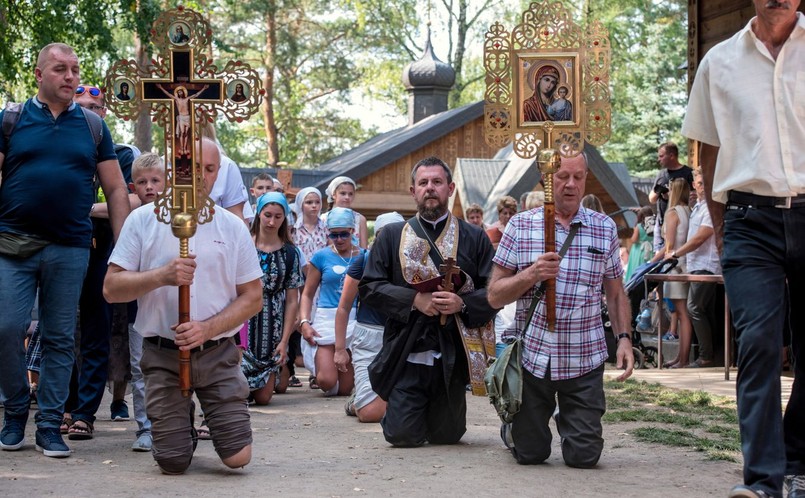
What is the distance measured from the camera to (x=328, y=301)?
11828mm

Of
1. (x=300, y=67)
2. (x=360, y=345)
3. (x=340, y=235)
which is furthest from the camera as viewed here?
(x=300, y=67)

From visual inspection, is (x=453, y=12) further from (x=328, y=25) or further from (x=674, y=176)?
(x=674, y=176)

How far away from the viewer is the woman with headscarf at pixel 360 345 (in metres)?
9.55

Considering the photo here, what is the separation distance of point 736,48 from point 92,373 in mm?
4676

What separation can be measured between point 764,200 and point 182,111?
10.7 ft

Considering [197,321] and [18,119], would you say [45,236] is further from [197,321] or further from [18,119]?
[197,321]

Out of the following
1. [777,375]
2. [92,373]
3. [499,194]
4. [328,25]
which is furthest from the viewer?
[328,25]

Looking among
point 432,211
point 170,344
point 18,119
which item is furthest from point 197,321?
point 432,211

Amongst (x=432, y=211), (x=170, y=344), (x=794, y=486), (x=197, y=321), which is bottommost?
(x=794, y=486)

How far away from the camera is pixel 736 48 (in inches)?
226

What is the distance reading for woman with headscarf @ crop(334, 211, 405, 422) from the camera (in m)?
9.55

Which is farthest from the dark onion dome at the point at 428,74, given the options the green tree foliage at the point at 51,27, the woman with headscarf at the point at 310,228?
the woman with headscarf at the point at 310,228

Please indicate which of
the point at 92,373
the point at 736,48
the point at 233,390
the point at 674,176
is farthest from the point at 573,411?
the point at 674,176

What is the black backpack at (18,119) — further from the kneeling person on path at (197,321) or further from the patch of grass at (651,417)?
the patch of grass at (651,417)
